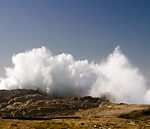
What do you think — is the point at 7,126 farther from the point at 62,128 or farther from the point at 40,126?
the point at 62,128

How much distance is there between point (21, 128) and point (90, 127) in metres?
30.4

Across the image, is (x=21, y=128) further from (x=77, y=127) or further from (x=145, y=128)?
(x=145, y=128)

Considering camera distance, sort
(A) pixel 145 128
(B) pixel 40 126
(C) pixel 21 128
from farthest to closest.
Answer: (A) pixel 145 128 → (B) pixel 40 126 → (C) pixel 21 128

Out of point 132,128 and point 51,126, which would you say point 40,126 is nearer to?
point 51,126

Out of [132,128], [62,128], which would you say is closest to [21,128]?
[62,128]

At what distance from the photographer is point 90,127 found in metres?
131

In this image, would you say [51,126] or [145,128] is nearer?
[51,126]

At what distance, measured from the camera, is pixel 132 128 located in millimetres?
140375

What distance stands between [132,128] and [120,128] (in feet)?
26.8

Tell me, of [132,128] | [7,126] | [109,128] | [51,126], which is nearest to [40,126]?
[51,126]

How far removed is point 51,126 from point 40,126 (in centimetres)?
474

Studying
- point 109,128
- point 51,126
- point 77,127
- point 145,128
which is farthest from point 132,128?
point 51,126

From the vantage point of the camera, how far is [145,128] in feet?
451

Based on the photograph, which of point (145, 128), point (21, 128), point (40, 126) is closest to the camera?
point (21, 128)
